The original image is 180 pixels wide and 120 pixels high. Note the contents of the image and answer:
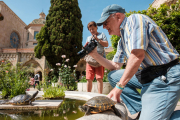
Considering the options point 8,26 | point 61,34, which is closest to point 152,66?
point 61,34

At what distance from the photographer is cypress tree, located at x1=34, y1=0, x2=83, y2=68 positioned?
531 inches

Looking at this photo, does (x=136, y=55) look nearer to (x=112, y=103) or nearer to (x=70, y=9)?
(x=112, y=103)

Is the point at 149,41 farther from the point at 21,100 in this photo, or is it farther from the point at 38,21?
the point at 38,21

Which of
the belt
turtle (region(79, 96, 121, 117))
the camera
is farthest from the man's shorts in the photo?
the belt

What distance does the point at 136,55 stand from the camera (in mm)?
1368

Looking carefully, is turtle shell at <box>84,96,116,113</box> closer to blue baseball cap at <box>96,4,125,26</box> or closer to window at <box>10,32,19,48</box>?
blue baseball cap at <box>96,4,125,26</box>

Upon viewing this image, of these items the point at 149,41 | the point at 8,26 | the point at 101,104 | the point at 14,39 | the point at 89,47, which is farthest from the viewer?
the point at 14,39

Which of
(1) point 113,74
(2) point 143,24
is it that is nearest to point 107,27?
(2) point 143,24

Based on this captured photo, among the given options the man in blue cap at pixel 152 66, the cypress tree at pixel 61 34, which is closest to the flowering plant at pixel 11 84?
the man in blue cap at pixel 152 66

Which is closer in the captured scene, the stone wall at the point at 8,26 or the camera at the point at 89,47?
the camera at the point at 89,47

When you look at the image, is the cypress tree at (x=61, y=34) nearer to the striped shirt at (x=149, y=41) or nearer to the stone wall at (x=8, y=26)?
the striped shirt at (x=149, y=41)

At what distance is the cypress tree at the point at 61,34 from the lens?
13.5 meters

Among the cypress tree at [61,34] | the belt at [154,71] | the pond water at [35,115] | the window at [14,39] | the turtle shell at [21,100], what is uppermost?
the window at [14,39]

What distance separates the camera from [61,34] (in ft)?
44.3
